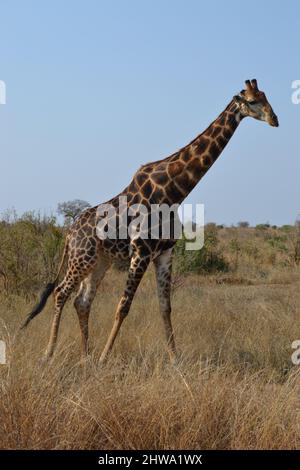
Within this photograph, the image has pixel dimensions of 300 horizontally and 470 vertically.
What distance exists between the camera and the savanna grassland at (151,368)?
4270 mm

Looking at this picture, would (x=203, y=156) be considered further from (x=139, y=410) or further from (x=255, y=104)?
(x=139, y=410)

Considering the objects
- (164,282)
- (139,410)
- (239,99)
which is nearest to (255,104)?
(239,99)

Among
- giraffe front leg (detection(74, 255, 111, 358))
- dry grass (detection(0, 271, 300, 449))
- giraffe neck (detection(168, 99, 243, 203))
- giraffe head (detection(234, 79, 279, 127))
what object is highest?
giraffe head (detection(234, 79, 279, 127))

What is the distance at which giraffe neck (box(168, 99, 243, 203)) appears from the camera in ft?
22.5

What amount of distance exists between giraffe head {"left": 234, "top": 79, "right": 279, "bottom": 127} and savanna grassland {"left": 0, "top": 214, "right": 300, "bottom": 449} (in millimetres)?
2261

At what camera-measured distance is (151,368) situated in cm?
611

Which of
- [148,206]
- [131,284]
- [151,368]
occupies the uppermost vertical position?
[148,206]

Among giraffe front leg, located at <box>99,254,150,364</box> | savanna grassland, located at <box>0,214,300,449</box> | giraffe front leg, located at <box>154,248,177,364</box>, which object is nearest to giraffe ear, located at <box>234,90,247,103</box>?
giraffe front leg, located at <box>154,248,177,364</box>

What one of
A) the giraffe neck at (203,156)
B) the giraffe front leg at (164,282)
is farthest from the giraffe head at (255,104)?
the giraffe front leg at (164,282)

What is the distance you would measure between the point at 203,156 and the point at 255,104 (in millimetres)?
709

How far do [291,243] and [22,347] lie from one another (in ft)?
46.7

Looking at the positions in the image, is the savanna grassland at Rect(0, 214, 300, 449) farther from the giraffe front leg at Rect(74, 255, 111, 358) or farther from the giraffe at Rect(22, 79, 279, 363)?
the giraffe at Rect(22, 79, 279, 363)

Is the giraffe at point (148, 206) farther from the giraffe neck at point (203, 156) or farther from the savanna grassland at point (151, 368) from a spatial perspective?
the savanna grassland at point (151, 368)
